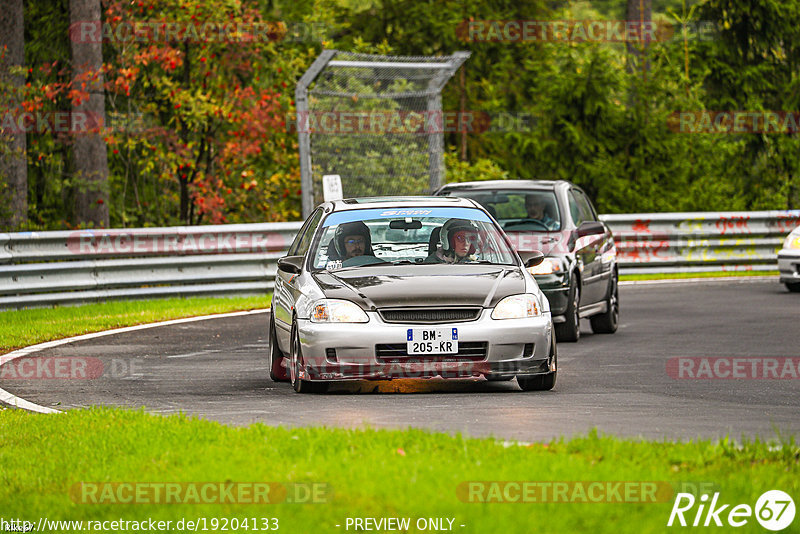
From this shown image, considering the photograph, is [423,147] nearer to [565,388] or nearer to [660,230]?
[660,230]

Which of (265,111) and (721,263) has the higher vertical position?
(265,111)

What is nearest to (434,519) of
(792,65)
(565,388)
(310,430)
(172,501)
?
(172,501)

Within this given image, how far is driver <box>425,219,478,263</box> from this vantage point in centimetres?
1195

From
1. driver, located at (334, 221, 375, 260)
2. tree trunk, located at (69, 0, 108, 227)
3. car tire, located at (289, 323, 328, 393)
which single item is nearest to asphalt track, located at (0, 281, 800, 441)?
car tire, located at (289, 323, 328, 393)

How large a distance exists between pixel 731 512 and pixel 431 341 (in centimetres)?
448

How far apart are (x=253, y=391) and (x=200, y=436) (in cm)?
289

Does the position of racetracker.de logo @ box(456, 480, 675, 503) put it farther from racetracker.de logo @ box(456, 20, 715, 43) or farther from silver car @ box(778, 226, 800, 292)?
racetracker.de logo @ box(456, 20, 715, 43)

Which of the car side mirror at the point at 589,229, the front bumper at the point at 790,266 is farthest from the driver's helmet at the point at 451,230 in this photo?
the front bumper at the point at 790,266

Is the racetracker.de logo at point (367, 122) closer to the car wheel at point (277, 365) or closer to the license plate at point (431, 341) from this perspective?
the car wheel at point (277, 365)

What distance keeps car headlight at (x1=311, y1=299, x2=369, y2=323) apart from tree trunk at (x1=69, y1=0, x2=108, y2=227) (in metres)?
15.9

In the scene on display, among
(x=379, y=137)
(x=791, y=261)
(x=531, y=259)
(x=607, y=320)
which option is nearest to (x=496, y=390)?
(x=531, y=259)

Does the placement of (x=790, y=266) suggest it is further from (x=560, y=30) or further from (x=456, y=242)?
(x=560, y=30)

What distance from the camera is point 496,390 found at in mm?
11258

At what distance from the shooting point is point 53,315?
18.8 metres
